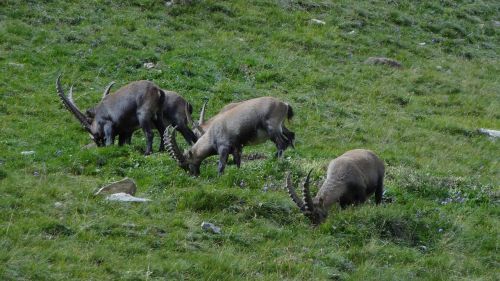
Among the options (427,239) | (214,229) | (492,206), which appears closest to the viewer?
(214,229)

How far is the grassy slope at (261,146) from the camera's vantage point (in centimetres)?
967

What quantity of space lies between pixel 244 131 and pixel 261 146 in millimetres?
2639

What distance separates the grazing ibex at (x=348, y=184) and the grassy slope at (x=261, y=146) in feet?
1.03

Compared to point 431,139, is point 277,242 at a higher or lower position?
higher

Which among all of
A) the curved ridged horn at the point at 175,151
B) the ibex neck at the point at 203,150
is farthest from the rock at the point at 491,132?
the curved ridged horn at the point at 175,151

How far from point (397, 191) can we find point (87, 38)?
13.0m

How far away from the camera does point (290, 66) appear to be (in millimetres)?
23906

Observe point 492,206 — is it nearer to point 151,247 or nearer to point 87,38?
point 151,247

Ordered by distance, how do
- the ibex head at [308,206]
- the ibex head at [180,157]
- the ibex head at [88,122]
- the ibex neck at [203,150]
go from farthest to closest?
1. the ibex head at [88,122]
2. the ibex neck at [203,150]
3. the ibex head at [180,157]
4. the ibex head at [308,206]

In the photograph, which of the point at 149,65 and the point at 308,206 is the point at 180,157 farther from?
the point at 149,65

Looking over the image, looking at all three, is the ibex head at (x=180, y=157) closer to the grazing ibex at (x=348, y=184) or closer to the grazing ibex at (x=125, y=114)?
the grazing ibex at (x=125, y=114)

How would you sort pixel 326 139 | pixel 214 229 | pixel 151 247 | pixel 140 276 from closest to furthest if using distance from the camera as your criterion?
pixel 140 276
pixel 151 247
pixel 214 229
pixel 326 139

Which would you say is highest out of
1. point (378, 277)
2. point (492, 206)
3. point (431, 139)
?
point (378, 277)

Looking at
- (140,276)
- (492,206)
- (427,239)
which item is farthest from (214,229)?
(492,206)
